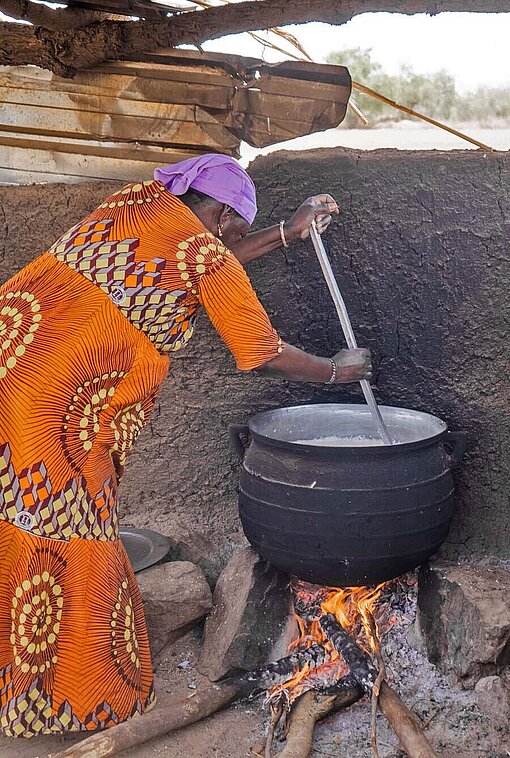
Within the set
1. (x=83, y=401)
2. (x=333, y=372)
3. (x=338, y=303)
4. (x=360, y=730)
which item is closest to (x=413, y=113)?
(x=338, y=303)

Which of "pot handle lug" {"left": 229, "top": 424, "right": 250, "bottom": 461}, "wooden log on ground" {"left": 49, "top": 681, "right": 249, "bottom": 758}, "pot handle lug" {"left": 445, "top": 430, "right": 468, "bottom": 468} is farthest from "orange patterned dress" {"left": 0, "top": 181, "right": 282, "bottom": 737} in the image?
"pot handle lug" {"left": 445, "top": 430, "right": 468, "bottom": 468}

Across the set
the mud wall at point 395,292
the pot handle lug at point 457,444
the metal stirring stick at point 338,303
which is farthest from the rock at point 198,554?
the pot handle lug at point 457,444

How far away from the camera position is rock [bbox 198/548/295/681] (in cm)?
283

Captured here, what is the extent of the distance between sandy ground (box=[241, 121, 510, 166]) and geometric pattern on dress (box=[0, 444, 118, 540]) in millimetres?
1603

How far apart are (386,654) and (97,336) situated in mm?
1557

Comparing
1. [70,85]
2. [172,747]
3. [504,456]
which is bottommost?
[172,747]

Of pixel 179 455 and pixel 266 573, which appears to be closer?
pixel 266 573

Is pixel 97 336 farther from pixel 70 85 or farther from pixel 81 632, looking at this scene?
pixel 70 85

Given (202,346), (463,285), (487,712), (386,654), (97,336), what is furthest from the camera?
(202,346)

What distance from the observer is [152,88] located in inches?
127

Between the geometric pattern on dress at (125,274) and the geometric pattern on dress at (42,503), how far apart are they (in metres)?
0.53

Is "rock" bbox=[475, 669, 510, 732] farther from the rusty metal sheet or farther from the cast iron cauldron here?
the rusty metal sheet

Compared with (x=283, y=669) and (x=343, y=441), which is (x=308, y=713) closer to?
(x=283, y=669)

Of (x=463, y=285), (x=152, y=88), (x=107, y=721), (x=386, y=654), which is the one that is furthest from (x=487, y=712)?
(x=152, y=88)
